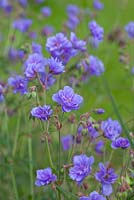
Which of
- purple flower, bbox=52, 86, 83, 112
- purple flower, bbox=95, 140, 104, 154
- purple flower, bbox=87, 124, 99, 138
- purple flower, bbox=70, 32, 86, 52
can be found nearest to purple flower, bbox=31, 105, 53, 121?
purple flower, bbox=52, 86, 83, 112

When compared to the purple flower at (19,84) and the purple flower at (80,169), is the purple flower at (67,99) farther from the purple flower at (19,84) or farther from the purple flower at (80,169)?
the purple flower at (19,84)

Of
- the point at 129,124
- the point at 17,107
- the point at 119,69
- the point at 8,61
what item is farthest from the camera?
the point at 119,69

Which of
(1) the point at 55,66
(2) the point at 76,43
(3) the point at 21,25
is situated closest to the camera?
(1) the point at 55,66

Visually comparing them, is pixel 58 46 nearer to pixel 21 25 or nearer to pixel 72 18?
pixel 21 25

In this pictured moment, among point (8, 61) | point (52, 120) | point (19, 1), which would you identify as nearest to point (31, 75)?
point (52, 120)

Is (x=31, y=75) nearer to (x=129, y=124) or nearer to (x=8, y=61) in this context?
(x=129, y=124)

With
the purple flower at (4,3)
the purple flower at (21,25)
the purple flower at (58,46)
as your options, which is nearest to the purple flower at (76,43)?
the purple flower at (58,46)

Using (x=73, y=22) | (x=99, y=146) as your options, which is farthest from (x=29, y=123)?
(x=73, y=22)

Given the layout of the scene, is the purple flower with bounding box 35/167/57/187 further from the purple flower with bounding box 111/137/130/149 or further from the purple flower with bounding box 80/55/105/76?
the purple flower with bounding box 80/55/105/76
